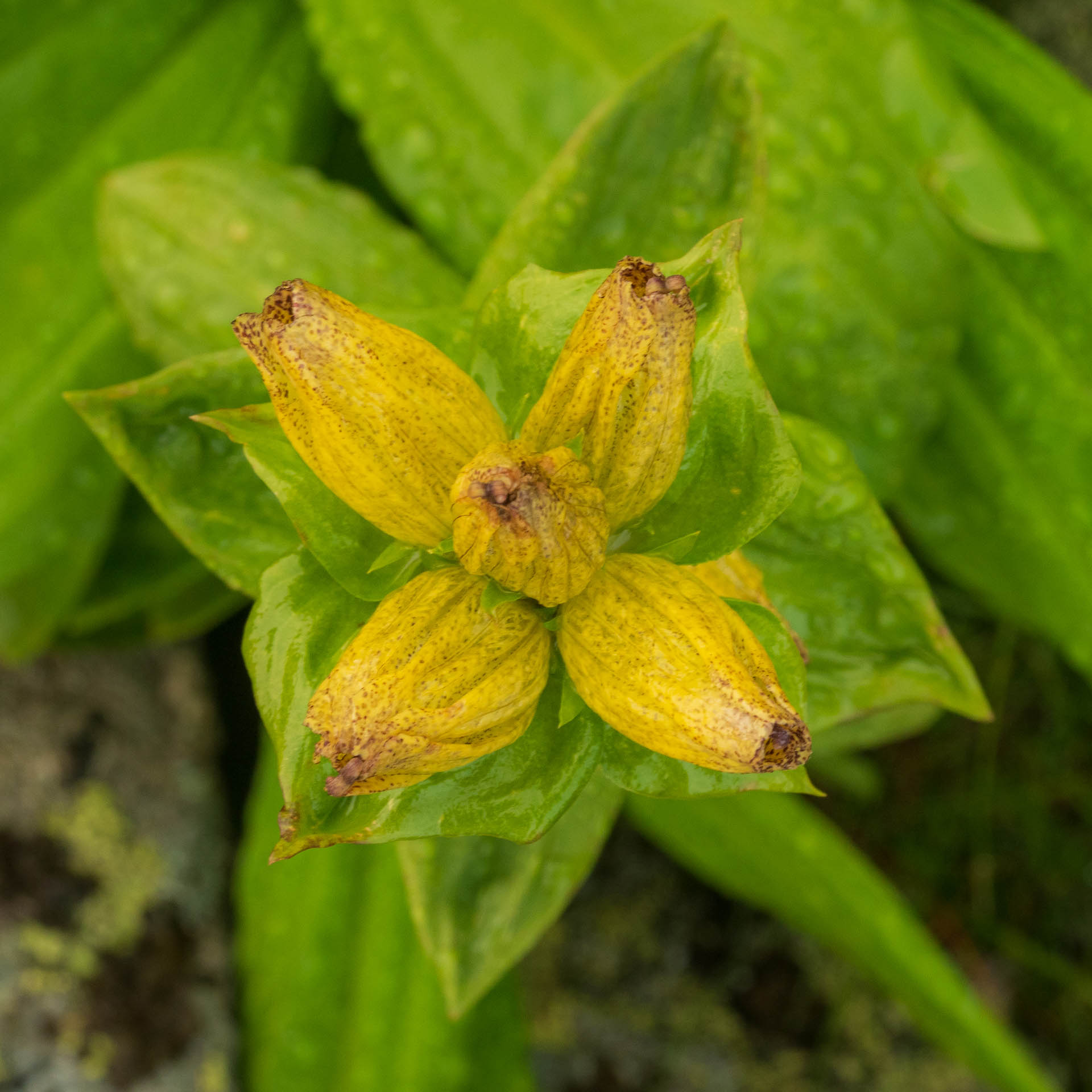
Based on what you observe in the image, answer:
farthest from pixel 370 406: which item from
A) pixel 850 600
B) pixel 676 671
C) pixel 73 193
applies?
pixel 73 193

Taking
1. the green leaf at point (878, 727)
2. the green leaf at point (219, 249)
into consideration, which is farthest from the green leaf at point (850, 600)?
the green leaf at point (219, 249)

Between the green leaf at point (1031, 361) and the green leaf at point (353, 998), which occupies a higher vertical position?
the green leaf at point (1031, 361)

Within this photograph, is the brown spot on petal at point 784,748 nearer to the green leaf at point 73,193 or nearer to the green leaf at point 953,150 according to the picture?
the green leaf at point 953,150

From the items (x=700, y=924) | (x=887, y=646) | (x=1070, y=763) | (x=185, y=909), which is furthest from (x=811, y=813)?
(x=185, y=909)


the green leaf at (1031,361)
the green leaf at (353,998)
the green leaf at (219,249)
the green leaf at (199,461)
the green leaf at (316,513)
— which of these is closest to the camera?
the green leaf at (316,513)

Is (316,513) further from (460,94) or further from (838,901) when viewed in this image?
(838,901)
